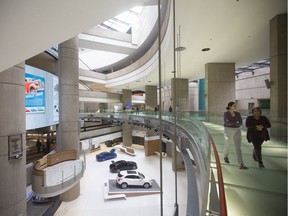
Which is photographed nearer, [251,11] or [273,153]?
[273,153]

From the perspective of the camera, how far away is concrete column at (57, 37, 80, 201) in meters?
10.8

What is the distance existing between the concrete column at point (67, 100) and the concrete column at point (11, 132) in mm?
5255

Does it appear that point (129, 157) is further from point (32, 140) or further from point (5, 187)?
point (5, 187)

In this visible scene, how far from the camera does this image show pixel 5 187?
5207mm

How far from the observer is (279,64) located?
22.9ft

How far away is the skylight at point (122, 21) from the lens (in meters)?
20.0

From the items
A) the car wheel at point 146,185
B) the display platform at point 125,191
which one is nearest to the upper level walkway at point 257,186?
the display platform at point 125,191

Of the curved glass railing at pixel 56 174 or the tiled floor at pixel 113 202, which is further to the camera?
the tiled floor at pixel 113 202

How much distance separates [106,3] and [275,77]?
7.86 meters

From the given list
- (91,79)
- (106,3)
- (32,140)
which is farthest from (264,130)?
(91,79)

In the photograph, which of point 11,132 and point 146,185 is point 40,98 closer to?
point 11,132

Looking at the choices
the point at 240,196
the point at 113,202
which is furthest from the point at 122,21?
the point at 240,196

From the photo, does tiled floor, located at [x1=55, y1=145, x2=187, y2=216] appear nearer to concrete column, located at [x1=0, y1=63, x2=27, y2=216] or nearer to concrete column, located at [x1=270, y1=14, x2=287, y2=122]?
concrete column, located at [x1=0, y1=63, x2=27, y2=216]

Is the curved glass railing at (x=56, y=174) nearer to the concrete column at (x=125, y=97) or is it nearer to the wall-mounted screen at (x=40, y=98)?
the wall-mounted screen at (x=40, y=98)
